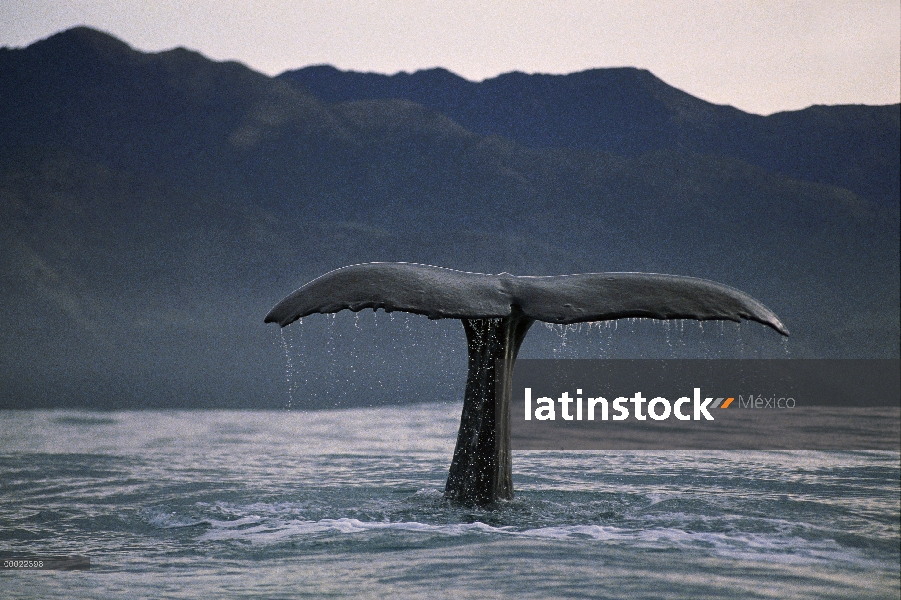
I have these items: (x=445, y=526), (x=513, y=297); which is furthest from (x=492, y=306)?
(x=445, y=526)

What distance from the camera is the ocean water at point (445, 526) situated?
7.18m

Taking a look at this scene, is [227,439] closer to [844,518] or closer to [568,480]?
[568,480]

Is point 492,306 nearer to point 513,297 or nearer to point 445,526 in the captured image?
point 513,297

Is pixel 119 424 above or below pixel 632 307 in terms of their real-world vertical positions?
below

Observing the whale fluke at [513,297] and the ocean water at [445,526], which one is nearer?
the ocean water at [445,526]

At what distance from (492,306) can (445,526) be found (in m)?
1.86

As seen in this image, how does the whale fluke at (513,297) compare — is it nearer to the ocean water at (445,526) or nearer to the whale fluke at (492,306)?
the whale fluke at (492,306)

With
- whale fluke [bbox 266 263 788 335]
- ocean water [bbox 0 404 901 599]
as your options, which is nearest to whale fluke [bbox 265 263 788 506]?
whale fluke [bbox 266 263 788 335]

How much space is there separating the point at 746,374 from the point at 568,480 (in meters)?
26.4

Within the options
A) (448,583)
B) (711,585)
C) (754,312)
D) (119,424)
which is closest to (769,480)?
(754,312)

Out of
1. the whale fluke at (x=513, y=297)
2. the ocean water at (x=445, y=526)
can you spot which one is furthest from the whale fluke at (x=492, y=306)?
the ocean water at (x=445, y=526)

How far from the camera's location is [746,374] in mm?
36594

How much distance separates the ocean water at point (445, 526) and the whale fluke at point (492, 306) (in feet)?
1.74

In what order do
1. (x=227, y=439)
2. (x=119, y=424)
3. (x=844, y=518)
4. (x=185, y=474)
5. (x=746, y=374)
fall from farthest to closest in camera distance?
1. (x=746, y=374)
2. (x=119, y=424)
3. (x=227, y=439)
4. (x=185, y=474)
5. (x=844, y=518)
